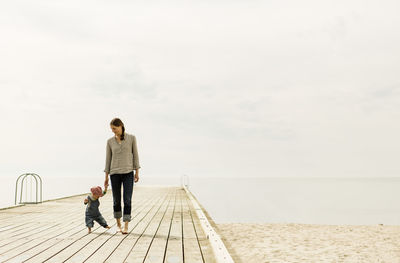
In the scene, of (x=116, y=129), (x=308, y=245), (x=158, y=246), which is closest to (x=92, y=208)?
(x=116, y=129)

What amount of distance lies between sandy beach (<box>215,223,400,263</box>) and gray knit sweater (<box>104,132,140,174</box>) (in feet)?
13.2

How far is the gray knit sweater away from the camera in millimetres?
5977

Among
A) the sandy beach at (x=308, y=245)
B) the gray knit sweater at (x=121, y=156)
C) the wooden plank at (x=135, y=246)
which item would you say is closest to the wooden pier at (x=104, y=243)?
the wooden plank at (x=135, y=246)

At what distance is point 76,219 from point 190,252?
4.68 metres

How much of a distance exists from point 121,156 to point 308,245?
33.6 ft

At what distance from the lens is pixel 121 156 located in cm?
598

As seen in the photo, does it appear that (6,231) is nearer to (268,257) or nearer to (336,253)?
(268,257)

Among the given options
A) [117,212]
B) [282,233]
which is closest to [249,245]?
[282,233]

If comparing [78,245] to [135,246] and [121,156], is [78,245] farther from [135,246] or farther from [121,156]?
[121,156]

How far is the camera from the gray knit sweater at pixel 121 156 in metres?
5.98

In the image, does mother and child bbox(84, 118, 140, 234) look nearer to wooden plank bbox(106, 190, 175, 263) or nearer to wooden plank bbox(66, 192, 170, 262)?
wooden plank bbox(106, 190, 175, 263)

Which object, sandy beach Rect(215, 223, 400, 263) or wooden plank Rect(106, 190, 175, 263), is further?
sandy beach Rect(215, 223, 400, 263)

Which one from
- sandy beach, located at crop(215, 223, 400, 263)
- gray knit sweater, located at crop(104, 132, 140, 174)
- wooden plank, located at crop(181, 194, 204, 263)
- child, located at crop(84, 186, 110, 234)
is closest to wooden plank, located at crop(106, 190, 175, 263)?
wooden plank, located at crop(181, 194, 204, 263)

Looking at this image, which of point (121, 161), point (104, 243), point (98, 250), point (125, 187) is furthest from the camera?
point (125, 187)
